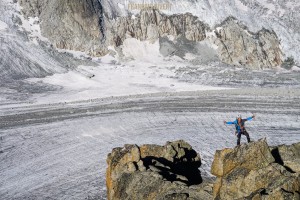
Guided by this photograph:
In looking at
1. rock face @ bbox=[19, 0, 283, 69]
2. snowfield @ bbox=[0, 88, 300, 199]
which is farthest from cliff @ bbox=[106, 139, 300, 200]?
rock face @ bbox=[19, 0, 283, 69]

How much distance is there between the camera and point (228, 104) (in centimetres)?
3055

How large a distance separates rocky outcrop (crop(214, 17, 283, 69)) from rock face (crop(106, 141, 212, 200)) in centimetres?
3330

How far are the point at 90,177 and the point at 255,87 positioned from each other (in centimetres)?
2422

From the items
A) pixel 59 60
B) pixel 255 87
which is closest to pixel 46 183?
pixel 255 87

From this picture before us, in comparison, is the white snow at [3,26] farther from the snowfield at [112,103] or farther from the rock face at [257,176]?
the rock face at [257,176]

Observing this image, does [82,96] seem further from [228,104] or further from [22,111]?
[228,104]

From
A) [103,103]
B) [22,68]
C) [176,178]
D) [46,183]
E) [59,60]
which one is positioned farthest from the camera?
[59,60]

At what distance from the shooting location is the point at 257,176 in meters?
9.35

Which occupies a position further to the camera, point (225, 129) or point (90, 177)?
point (225, 129)

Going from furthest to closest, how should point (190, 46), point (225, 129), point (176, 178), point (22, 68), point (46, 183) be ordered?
point (190, 46) < point (22, 68) < point (225, 129) < point (46, 183) < point (176, 178)

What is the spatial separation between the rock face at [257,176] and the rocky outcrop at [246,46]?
35603 mm

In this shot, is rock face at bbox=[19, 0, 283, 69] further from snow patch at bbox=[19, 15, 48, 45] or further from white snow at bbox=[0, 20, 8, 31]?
white snow at bbox=[0, 20, 8, 31]

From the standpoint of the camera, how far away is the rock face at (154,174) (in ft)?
33.9

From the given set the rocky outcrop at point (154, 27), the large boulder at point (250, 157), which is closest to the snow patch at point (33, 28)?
the rocky outcrop at point (154, 27)
